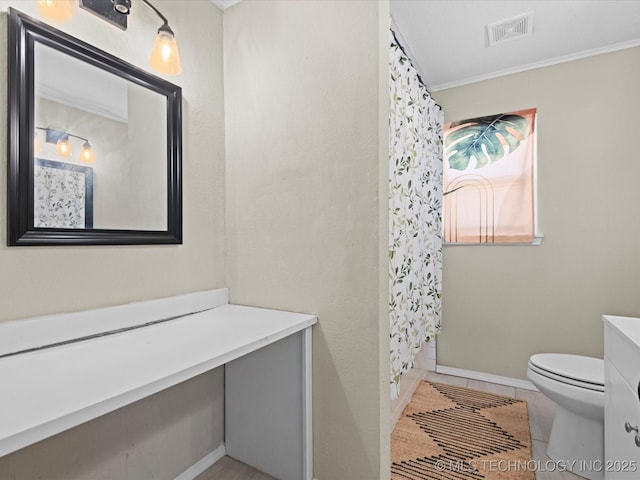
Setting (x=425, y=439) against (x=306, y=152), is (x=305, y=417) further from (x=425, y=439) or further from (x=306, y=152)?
(x=306, y=152)

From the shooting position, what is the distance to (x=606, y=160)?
2.25m

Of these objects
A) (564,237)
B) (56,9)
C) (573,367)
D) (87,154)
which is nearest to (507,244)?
(564,237)

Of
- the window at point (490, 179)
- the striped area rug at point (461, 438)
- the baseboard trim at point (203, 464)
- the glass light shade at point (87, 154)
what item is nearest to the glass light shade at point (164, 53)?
the glass light shade at point (87, 154)

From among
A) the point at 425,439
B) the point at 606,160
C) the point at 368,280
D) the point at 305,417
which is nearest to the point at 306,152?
the point at 368,280

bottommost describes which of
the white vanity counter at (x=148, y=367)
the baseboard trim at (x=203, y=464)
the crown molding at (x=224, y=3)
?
the baseboard trim at (x=203, y=464)

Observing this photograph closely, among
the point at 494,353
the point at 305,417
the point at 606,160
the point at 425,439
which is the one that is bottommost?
the point at 425,439

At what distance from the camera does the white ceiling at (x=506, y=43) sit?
1865mm

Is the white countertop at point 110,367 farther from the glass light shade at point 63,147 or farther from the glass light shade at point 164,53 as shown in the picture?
the glass light shade at point 164,53

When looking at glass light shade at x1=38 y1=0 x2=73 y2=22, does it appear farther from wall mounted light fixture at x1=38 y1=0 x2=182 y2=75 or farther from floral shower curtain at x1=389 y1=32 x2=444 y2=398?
floral shower curtain at x1=389 y1=32 x2=444 y2=398

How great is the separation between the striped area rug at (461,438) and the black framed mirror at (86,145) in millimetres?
1588

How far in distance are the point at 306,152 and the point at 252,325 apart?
736 mm

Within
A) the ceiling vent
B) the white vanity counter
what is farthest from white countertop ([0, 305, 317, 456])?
the ceiling vent

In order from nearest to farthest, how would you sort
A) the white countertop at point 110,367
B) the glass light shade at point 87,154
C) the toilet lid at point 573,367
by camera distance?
the white countertop at point 110,367
the glass light shade at point 87,154
the toilet lid at point 573,367

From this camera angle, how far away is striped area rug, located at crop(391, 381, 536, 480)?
163cm
